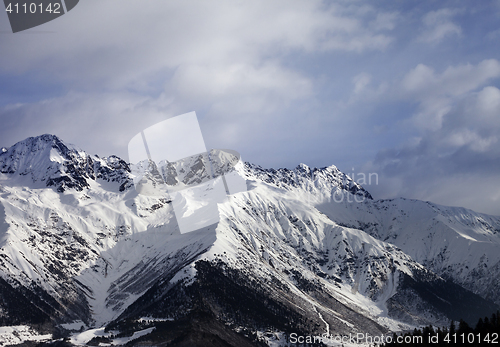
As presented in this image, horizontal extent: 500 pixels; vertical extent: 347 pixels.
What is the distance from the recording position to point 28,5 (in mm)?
108062

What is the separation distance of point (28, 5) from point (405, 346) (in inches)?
7185

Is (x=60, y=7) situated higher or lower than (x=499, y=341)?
higher

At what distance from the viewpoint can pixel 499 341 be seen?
174625 mm

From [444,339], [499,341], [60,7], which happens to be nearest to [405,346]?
[444,339]

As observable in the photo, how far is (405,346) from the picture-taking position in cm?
19312

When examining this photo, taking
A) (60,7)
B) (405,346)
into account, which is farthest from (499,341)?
(60,7)

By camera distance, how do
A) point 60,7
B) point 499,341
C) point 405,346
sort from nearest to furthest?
point 60,7 < point 499,341 < point 405,346

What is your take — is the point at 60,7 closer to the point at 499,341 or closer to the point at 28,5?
the point at 28,5

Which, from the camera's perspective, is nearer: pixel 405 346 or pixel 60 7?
pixel 60 7

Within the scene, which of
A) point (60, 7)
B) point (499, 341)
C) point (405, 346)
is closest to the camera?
point (60, 7)

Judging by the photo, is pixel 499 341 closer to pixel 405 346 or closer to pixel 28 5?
pixel 405 346

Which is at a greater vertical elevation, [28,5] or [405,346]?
[28,5]

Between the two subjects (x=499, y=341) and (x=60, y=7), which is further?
(x=499, y=341)

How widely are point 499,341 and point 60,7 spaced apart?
7265 inches
